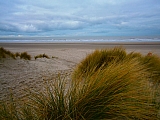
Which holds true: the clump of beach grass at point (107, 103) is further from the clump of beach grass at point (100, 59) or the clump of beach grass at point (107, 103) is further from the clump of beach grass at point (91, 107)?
the clump of beach grass at point (100, 59)

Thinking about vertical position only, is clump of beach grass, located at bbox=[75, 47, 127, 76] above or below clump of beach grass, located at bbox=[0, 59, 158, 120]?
above

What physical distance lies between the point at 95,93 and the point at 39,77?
2750 mm

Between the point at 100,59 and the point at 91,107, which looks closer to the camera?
the point at 91,107

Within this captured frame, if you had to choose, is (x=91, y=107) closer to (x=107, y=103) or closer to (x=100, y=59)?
(x=107, y=103)

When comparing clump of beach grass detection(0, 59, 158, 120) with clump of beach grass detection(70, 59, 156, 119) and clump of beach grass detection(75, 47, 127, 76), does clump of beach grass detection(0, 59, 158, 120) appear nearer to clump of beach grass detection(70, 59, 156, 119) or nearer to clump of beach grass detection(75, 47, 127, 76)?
clump of beach grass detection(70, 59, 156, 119)

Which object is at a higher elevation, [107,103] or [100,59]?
[100,59]

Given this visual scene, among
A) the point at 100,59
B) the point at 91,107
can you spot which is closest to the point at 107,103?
the point at 91,107

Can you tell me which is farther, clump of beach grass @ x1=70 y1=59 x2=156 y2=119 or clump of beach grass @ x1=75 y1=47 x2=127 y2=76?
clump of beach grass @ x1=75 y1=47 x2=127 y2=76

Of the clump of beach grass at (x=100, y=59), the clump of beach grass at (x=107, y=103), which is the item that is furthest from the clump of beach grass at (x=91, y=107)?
the clump of beach grass at (x=100, y=59)

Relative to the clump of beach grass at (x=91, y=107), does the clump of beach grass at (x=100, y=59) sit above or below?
above

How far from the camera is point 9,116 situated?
1.62m

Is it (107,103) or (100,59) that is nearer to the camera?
(107,103)

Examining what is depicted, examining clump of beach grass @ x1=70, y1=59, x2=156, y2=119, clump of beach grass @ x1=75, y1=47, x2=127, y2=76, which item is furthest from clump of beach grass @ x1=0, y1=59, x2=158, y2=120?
clump of beach grass @ x1=75, y1=47, x2=127, y2=76

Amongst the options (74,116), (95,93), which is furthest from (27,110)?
(95,93)
